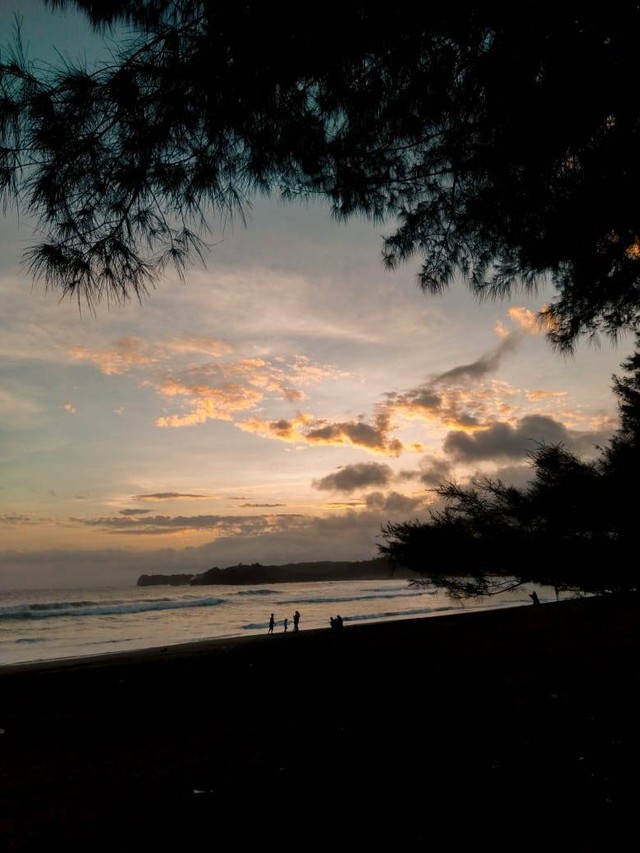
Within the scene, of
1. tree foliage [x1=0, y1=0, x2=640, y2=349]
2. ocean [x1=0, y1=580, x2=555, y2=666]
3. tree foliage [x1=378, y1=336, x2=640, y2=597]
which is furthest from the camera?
ocean [x1=0, y1=580, x2=555, y2=666]

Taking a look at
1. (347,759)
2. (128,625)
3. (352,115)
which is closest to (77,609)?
(128,625)

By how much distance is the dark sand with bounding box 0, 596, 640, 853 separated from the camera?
3.13m

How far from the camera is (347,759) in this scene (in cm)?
436

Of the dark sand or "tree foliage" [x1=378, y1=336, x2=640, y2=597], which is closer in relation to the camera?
the dark sand

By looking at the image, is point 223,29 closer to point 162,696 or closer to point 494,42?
point 494,42

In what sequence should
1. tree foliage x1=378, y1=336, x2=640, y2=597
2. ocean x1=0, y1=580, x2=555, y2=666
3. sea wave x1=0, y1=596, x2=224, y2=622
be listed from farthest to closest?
sea wave x1=0, y1=596, x2=224, y2=622, ocean x1=0, y1=580, x2=555, y2=666, tree foliage x1=378, y1=336, x2=640, y2=597

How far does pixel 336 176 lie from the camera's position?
14.9 ft

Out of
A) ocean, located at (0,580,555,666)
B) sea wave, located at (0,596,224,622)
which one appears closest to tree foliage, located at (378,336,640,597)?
ocean, located at (0,580,555,666)

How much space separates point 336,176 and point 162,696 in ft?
25.9

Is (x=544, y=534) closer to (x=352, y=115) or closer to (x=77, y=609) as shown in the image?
(x=352, y=115)

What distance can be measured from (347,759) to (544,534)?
8.38 ft

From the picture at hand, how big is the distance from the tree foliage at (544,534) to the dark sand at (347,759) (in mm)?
609

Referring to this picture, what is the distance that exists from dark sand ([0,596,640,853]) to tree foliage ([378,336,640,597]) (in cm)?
61

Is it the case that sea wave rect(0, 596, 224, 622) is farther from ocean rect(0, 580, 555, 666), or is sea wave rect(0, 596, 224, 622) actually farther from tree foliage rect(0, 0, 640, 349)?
tree foliage rect(0, 0, 640, 349)
